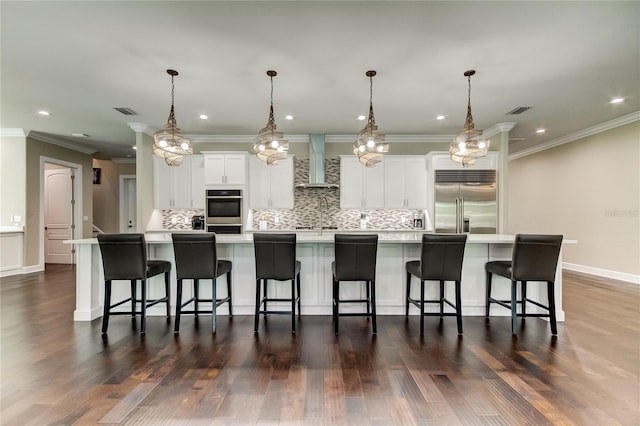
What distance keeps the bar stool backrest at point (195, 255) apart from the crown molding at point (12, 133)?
215 inches

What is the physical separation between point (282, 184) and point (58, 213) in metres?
5.60

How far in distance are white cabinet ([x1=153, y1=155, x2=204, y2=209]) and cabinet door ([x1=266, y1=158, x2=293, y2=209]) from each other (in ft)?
4.68

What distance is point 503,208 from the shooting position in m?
5.20

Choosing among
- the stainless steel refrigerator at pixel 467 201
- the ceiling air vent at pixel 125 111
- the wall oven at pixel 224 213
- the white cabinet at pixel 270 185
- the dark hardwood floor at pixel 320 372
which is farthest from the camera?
the white cabinet at pixel 270 185

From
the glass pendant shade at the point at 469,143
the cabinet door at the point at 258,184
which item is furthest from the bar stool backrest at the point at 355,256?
the cabinet door at the point at 258,184

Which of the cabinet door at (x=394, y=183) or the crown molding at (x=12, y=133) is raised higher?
the crown molding at (x=12, y=133)

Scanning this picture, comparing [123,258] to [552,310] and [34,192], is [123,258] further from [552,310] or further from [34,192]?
[34,192]

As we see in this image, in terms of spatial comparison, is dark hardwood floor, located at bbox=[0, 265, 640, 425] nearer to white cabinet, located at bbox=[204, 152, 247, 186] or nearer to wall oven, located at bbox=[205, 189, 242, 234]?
wall oven, located at bbox=[205, 189, 242, 234]

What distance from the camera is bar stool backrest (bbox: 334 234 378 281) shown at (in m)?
2.79

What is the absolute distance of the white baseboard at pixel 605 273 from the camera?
482cm

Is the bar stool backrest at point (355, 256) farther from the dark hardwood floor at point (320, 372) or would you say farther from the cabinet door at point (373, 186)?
the cabinet door at point (373, 186)

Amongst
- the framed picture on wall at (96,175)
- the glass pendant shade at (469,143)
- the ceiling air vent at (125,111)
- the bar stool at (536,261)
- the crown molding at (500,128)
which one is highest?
the ceiling air vent at (125,111)

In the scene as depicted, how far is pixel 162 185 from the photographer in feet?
18.6

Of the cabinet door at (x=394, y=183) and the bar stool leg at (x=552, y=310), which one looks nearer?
the bar stool leg at (x=552, y=310)
